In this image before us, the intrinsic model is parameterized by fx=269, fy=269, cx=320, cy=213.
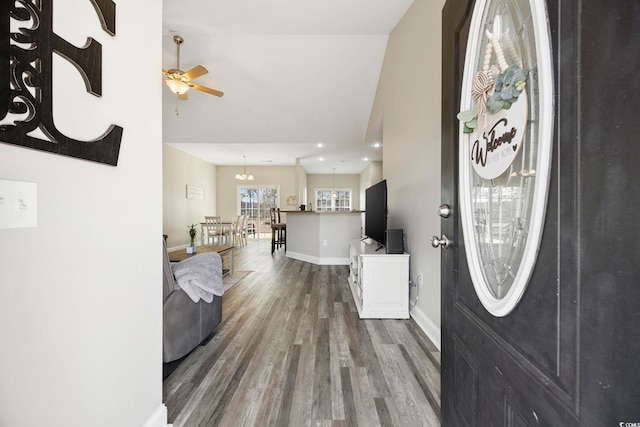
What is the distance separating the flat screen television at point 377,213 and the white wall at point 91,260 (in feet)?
7.23

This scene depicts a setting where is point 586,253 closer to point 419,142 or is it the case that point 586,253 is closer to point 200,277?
point 200,277

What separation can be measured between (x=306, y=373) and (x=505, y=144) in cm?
176

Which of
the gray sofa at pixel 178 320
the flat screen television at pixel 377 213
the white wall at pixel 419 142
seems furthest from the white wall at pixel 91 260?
the flat screen television at pixel 377 213

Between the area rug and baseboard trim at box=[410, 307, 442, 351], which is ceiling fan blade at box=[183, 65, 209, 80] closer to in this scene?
the area rug

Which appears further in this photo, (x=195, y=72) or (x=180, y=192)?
(x=180, y=192)

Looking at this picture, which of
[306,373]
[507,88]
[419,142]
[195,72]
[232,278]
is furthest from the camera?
[232,278]

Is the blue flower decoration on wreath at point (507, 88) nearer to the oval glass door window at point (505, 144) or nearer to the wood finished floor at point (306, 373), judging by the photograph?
the oval glass door window at point (505, 144)

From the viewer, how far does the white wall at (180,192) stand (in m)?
6.92

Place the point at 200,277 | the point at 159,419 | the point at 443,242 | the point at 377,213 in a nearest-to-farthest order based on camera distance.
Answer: the point at 443,242
the point at 159,419
the point at 200,277
the point at 377,213

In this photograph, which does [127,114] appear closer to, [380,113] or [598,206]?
[598,206]

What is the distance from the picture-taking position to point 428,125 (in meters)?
2.34

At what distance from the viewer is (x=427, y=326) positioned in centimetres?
233

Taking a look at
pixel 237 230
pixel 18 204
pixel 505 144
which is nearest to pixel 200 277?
pixel 18 204

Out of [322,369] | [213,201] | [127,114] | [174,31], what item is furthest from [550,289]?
[213,201]
